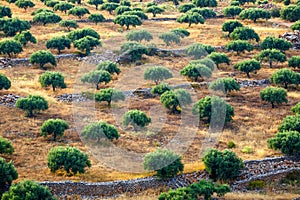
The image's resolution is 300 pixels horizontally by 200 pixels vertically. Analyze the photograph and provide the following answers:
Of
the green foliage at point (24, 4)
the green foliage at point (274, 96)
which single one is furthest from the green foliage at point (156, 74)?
the green foliage at point (24, 4)

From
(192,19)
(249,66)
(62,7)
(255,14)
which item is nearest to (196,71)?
(249,66)

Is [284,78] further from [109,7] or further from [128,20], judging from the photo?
[109,7]

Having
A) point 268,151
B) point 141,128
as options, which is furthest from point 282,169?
point 141,128

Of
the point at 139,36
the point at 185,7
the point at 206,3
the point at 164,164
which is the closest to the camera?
the point at 164,164

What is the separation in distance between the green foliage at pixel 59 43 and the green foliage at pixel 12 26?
1073cm

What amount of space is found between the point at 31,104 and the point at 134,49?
94.4ft

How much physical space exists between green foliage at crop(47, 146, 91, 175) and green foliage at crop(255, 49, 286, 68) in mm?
44615

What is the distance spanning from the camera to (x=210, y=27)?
327 ft

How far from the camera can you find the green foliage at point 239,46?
82188 mm

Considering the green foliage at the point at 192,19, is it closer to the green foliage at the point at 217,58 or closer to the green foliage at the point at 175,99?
the green foliage at the point at 217,58

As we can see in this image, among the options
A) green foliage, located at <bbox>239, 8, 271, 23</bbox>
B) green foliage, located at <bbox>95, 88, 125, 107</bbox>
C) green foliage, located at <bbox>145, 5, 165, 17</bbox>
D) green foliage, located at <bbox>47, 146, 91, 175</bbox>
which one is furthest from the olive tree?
green foliage, located at <bbox>239, 8, 271, 23</bbox>

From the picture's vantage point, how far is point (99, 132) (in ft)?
163

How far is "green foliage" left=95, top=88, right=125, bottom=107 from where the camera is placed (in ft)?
197

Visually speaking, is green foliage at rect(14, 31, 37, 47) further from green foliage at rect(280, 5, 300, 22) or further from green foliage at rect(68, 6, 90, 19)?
green foliage at rect(280, 5, 300, 22)
